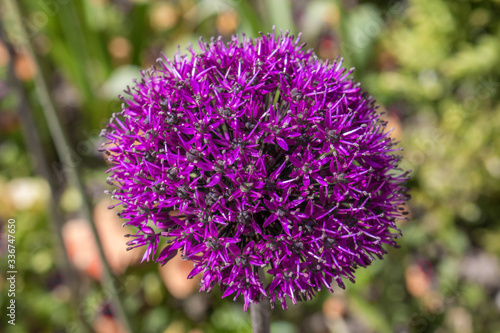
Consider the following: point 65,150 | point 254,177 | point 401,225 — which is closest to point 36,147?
point 65,150

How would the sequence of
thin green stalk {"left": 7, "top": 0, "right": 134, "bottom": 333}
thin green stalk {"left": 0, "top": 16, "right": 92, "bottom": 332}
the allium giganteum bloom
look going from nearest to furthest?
the allium giganteum bloom
thin green stalk {"left": 7, "top": 0, "right": 134, "bottom": 333}
thin green stalk {"left": 0, "top": 16, "right": 92, "bottom": 332}

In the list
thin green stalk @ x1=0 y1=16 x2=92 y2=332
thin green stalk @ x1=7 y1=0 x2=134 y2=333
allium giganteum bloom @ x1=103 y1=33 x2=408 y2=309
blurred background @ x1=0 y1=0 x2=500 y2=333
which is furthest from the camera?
blurred background @ x1=0 y1=0 x2=500 y2=333

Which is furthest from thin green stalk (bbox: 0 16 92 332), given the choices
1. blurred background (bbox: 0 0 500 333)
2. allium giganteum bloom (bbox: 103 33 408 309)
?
allium giganteum bloom (bbox: 103 33 408 309)

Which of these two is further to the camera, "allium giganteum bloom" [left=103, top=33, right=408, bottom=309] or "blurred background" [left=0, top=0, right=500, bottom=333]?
"blurred background" [left=0, top=0, right=500, bottom=333]

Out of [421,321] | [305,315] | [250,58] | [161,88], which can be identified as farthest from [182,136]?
[305,315]

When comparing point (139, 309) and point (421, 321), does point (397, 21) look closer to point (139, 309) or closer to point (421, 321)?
point (421, 321)

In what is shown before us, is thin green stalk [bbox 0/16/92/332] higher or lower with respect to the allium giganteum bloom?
higher

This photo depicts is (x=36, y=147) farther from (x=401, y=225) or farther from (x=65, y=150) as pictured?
(x=401, y=225)

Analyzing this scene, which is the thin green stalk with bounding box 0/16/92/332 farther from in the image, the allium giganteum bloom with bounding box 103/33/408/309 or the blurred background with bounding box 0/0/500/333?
the allium giganteum bloom with bounding box 103/33/408/309
